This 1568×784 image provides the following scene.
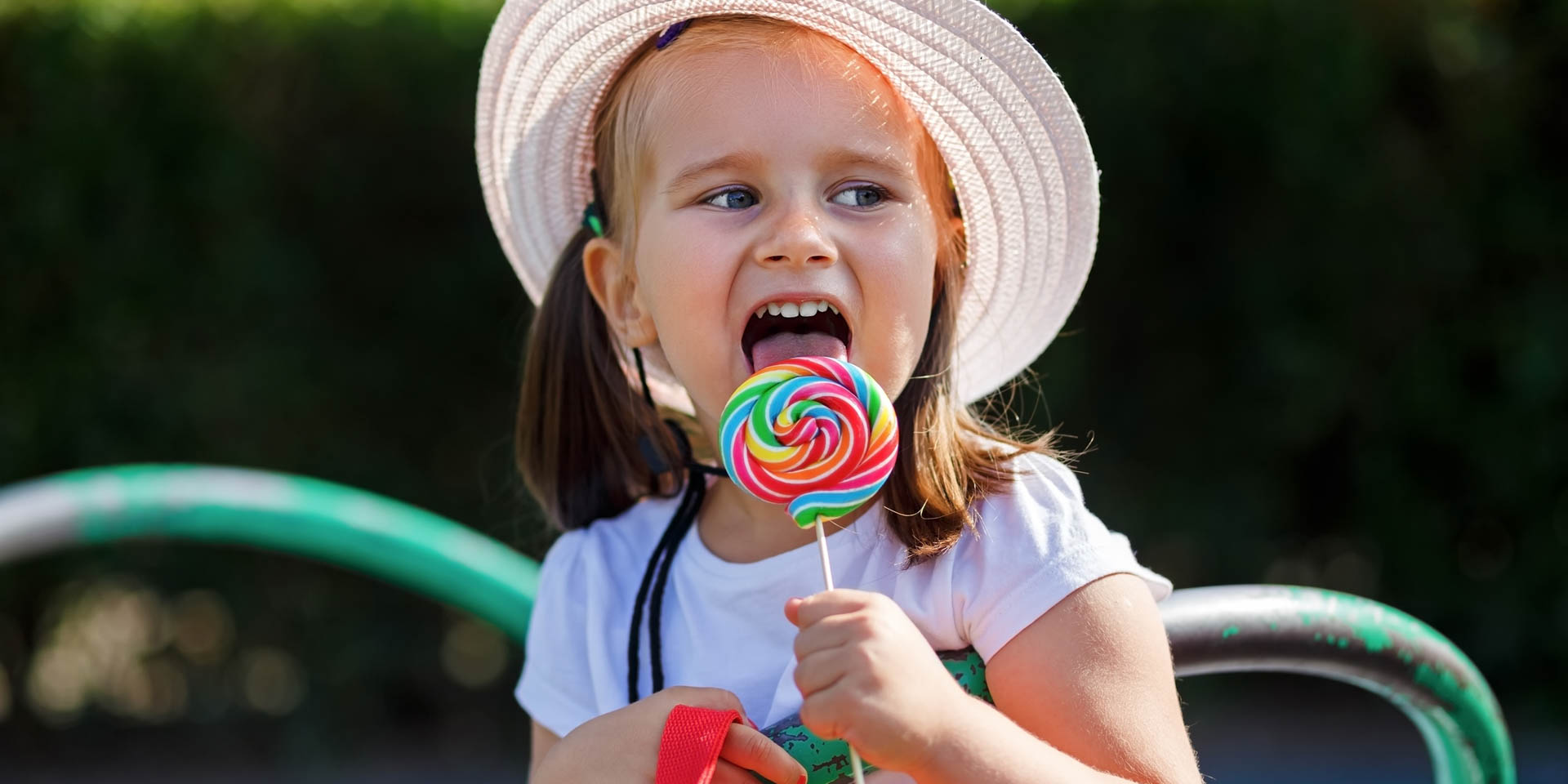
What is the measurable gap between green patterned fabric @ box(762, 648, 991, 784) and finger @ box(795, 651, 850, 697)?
24cm

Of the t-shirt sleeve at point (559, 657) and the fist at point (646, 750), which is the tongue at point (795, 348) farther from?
the t-shirt sleeve at point (559, 657)

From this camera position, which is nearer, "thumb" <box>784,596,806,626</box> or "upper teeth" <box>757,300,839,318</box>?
"thumb" <box>784,596,806,626</box>

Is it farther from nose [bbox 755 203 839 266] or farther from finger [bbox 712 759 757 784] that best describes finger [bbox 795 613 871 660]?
nose [bbox 755 203 839 266]

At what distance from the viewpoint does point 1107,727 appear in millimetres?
1816

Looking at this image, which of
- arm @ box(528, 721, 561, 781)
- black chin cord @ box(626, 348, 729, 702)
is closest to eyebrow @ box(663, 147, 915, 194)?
black chin cord @ box(626, 348, 729, 702)

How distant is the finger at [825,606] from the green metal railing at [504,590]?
59 cm

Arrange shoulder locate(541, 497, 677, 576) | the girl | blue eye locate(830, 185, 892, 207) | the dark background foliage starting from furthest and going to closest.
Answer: the dark background foliage → shoulder locate(541, 497, 677, 576) → blue eye locate(830, 185, 892, 207) → the girl

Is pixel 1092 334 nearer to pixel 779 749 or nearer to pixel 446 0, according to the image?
pixel 446 0

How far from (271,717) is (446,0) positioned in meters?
2.72

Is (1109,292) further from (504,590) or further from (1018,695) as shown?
(1018,695)

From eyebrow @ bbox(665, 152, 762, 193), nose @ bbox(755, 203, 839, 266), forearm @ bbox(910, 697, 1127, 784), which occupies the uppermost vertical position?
eyebrow @ bbox(665, 152, 762, 193)

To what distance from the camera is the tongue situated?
79.3 inches

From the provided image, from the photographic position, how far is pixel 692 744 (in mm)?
1837

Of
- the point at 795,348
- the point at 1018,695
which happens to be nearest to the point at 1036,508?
the point at 1018,695
